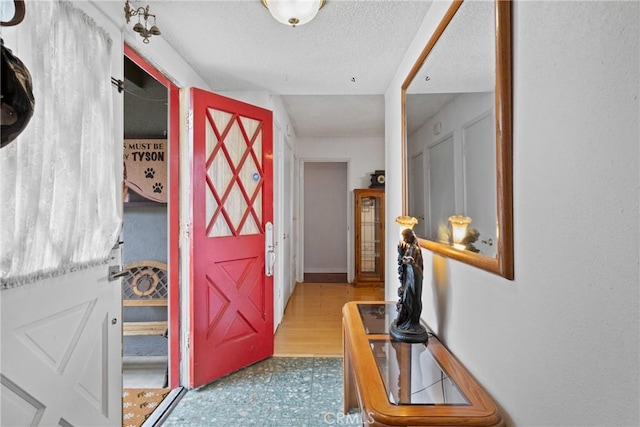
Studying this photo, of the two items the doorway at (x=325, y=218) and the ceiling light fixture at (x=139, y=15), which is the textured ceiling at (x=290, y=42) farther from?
the doorway at (x=325, y=218)

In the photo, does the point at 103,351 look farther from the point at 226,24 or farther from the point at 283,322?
the point at 283,322

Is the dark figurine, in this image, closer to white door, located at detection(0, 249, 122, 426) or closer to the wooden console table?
the wooden console table

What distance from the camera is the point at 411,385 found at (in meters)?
1.06

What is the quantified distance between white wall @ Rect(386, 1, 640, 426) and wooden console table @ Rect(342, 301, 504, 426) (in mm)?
106

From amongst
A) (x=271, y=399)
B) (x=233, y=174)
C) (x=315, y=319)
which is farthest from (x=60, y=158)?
(x=315, y=319)

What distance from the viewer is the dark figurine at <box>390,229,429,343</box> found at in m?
1.39

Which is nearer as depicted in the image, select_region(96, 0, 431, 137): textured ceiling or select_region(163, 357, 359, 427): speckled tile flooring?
select_region(96, 0, 431, 137): textured ceiling

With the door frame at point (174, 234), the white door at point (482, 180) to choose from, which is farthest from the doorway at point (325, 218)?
the white door at point (482, 180)

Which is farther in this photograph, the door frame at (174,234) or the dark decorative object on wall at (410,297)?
the door frame at (174,234)

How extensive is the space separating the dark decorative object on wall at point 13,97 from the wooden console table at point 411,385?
47.3 inches

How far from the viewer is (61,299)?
3.79 ft

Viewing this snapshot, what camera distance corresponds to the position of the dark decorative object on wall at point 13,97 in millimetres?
704

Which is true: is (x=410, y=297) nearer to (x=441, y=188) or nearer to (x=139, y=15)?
(x=441, y=188)

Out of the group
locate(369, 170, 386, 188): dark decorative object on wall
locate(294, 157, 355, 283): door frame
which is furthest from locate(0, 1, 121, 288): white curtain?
locate(369, 170, 386, 188): dark decorative object on wall
